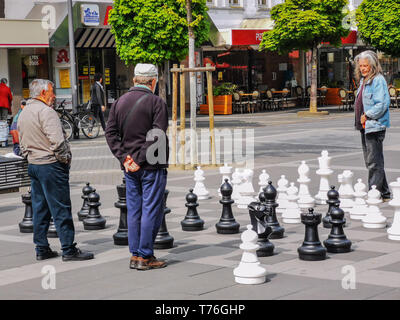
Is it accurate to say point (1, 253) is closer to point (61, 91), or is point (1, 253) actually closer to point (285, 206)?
point (285, 206)

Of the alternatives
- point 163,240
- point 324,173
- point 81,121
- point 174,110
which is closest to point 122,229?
point 163,240

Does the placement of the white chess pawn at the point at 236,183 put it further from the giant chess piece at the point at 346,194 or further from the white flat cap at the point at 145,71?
the white flat cap at the point at 145,71

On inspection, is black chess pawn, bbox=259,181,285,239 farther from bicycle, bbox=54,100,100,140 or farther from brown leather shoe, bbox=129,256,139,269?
bicycle, bbox=54,100,100,140

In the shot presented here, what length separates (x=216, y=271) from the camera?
662 centimetres

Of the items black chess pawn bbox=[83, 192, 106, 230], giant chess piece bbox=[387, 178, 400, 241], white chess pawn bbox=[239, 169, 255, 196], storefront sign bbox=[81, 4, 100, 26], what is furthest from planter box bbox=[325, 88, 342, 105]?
giant chess piece bbox=[387, 178, 400, 241]

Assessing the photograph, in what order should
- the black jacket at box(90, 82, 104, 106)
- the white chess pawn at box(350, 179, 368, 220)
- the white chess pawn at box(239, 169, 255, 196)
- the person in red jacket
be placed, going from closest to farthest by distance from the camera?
the white chess pawn at box(350, 179, 368, 220) < the white chess pawn at box(239, 169, 255, 196) < the black jacket at box(90, 82, 104, 106) < the person in red jacket

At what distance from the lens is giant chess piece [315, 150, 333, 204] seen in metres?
9.89

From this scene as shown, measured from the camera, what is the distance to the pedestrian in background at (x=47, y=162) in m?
7.15

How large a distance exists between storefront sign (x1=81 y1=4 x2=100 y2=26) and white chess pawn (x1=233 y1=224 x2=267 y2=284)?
74.9 feet

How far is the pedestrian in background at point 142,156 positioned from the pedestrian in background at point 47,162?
2.03ft

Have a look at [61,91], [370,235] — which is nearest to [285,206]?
[370,235]

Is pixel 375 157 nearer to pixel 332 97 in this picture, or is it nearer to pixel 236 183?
pixel 236 183

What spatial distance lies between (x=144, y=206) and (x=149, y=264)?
19.9 inches

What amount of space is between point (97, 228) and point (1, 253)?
1409 millimetres
